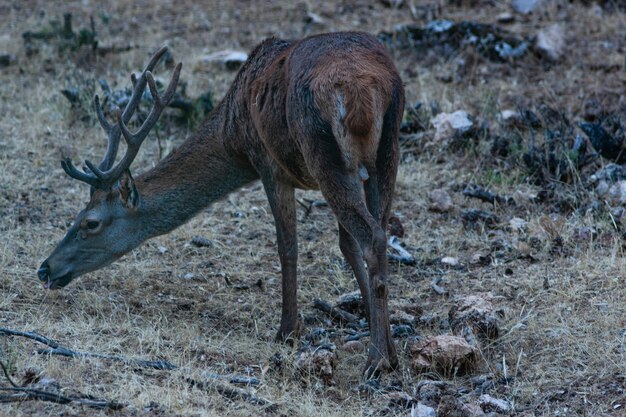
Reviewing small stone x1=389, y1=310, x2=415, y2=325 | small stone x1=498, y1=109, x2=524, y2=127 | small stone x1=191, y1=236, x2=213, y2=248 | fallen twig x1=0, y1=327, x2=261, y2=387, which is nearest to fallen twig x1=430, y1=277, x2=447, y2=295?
small stone x1=389, y1=310, x2=415, y2=325

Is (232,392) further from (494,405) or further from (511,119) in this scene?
(511,119)

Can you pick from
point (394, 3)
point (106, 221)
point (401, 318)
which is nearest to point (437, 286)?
point (401, 318)

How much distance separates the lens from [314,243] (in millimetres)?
8023

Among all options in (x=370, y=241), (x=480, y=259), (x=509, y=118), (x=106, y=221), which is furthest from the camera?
(x=509, y=118)

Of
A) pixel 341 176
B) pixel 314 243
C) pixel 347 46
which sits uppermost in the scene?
pixel 347 46

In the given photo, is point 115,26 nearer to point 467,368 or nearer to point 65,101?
point 65,101

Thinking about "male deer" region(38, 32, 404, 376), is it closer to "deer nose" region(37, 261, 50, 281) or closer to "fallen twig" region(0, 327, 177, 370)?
"deer nose" region(37, 261, 50, 281)

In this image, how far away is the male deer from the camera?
575 cm

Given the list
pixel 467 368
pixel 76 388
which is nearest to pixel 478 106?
pixel 467 368

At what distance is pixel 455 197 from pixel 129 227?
115 inches

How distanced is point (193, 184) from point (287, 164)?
0.98 meters

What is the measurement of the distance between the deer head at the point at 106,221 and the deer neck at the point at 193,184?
0.38 feet

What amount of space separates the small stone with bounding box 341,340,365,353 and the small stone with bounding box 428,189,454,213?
2308 mm

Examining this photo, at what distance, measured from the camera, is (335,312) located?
690 centimetres
